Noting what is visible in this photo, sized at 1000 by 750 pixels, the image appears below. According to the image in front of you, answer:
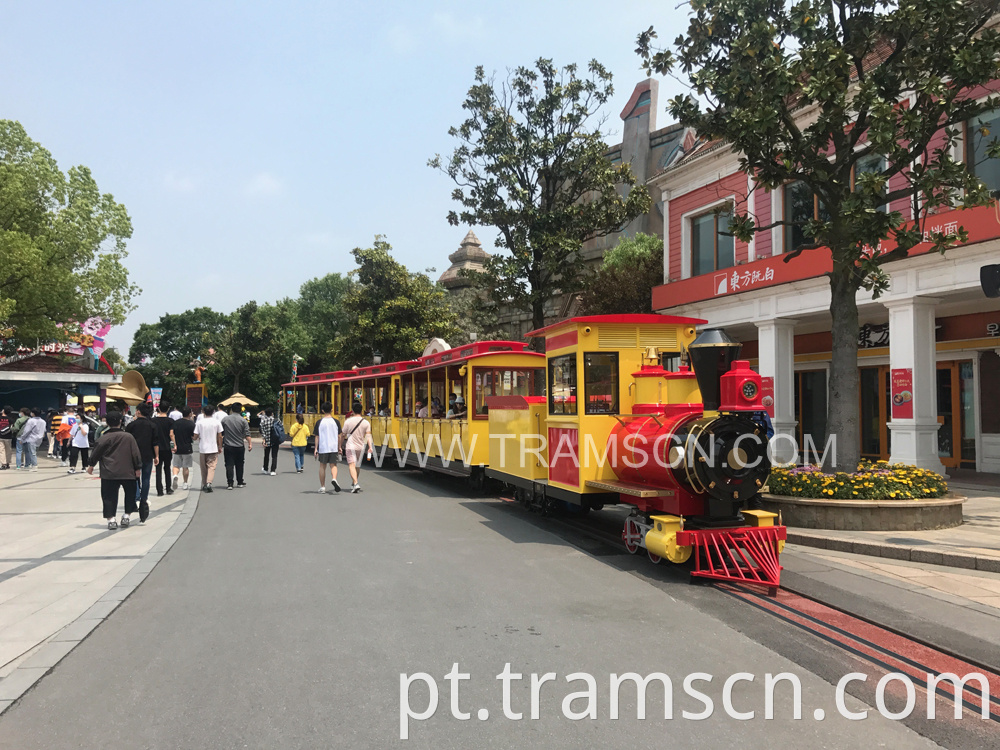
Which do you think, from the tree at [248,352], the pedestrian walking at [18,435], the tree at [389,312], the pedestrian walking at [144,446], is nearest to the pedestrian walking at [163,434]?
the pedestrian walking at [144,446]

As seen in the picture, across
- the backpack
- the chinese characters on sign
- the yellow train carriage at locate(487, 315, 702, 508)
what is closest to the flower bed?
the yellow train carriage at locate(487, 315, 702, 508)

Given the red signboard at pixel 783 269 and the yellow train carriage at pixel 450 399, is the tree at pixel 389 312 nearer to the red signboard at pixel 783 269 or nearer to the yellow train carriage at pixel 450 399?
the yellow train carriage at pixel 450 399

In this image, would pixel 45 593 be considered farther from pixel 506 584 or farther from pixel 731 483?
pixel 731 483

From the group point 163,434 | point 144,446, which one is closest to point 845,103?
point 144,446

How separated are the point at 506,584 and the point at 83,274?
922 inches

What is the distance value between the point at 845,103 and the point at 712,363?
175 inches

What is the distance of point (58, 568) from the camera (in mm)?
7234

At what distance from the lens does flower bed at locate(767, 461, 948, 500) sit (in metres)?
8.87

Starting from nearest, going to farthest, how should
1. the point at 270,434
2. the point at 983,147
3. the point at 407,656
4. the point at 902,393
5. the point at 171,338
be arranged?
the point at 407,656, the point at 983,147, the point at 902,393, the point at 270,434, the point at 171,338

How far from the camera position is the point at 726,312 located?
18141mm

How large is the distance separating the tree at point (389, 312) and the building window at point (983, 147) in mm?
21999

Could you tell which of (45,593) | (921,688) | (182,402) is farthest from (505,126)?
(182,402)

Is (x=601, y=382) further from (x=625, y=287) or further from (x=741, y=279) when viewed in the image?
(x=625, y=287)

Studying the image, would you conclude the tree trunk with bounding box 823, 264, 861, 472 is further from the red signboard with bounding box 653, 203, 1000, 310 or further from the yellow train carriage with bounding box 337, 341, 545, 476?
the yellow train carriage with bounding box 337, 341, 545, 476
